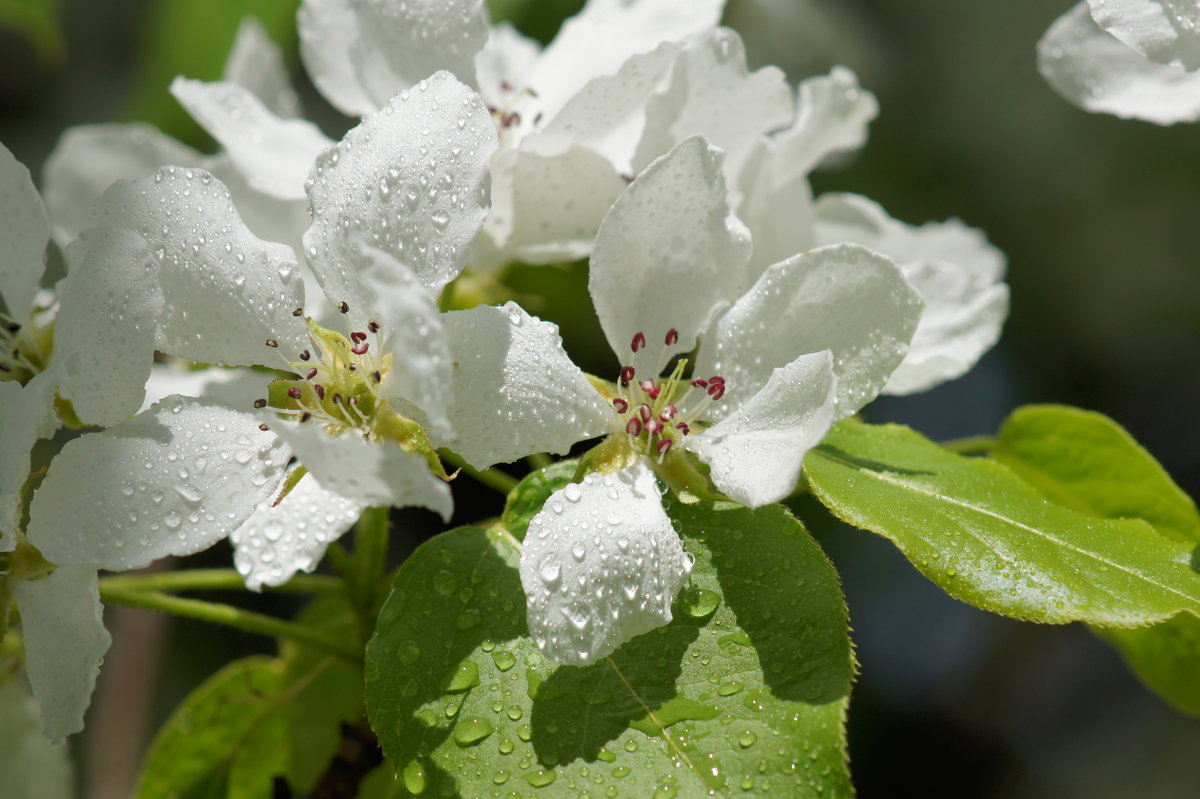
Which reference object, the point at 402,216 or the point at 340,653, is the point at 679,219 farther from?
the point at 340,653

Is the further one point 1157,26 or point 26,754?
point 26,754

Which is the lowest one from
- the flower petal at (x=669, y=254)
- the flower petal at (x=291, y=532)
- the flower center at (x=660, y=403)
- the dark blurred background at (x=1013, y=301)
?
the dark blurred background at (x=1013, y=301)

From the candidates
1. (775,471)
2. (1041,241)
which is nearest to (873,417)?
(1041,241)

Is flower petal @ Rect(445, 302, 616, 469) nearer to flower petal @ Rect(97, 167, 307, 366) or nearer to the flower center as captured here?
the flower center

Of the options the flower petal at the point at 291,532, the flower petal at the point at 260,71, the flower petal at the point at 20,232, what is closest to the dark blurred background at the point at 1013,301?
the flower petal at the point at 260,71

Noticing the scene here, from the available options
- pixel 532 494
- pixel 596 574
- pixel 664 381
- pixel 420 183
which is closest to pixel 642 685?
pixel 596 574

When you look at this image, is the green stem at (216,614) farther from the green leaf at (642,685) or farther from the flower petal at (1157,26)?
the flower petal at (1157,26)

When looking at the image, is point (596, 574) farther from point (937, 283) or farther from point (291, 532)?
point (937, 283)
